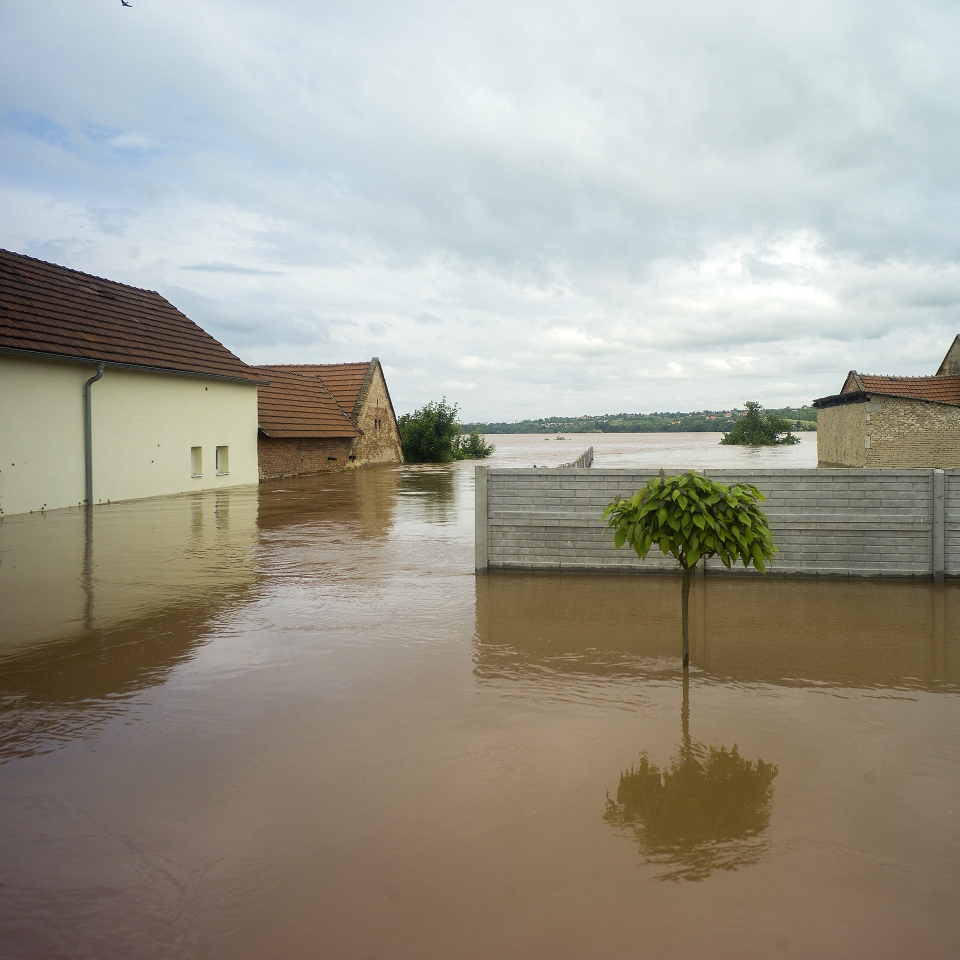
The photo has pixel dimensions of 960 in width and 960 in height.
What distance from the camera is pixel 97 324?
68.8ft

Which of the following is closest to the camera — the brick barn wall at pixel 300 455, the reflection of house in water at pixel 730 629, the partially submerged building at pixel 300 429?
the reflection of house in water at pixel 730 629

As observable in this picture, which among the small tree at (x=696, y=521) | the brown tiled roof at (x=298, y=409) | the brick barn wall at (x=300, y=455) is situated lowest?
the small tree at (x=696, y=521)

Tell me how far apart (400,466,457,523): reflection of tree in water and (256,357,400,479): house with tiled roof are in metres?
3.52

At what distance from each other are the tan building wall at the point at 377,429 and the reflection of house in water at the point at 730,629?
28.9 metres

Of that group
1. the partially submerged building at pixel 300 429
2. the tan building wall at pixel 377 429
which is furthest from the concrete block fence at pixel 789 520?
the tan building wall at pixel 377 429

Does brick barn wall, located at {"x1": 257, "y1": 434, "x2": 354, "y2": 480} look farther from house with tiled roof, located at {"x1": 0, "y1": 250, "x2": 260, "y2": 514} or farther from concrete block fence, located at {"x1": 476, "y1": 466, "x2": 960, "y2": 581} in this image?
concrete block fence, located at {"x1": 476, "y1": 466, "x2": 960, "y2": 581}

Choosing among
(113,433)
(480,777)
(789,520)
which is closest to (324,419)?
(113,433)

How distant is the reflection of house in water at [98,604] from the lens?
5.95 metres

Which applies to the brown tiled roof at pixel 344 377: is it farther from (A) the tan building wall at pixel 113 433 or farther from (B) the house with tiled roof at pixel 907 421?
(B) the house with tiled roof at pixel 907 421

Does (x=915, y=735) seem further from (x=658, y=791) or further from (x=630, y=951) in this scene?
(x=630, y=951)

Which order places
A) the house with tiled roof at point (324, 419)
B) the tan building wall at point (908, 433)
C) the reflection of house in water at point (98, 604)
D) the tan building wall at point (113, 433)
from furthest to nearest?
the tan building wall at point (908, 433), the house with tiled roof at point (324, 419), the tan building wall at point (113, 433), the reflection of house in water at point (98, 604)

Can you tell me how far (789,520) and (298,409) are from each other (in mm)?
26408

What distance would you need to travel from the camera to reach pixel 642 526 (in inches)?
247

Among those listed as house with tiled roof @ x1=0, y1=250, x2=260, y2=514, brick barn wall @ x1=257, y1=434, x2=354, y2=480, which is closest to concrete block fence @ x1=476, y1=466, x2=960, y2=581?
house with tiled roof @ x1=0, y1=250, x2=260, y2=514
